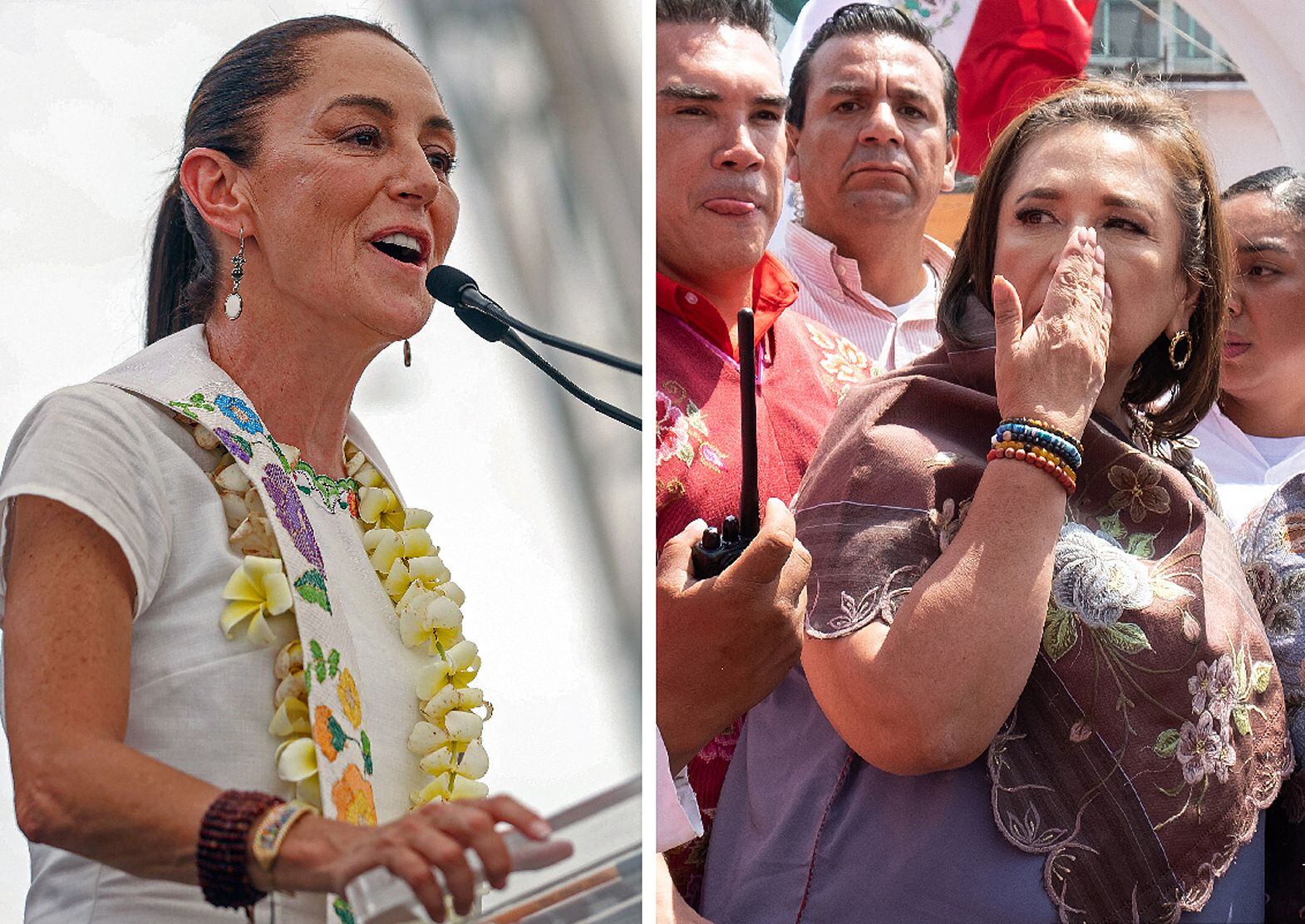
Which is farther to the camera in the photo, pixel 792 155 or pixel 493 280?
pixel 792 155

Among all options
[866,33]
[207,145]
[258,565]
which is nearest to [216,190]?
[207,145]

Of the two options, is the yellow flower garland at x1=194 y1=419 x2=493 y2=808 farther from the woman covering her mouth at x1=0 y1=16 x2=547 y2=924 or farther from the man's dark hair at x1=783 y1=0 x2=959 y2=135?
the man's dark hair at x1=783 y1=0 x2=959 y2=135

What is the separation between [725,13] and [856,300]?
0.48 metres

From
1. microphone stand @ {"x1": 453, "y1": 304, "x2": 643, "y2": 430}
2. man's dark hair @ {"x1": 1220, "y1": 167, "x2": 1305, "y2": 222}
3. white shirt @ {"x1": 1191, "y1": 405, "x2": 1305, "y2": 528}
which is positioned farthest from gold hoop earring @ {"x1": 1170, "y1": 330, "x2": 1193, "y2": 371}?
microphone stand @ {"x1": 453, "y1": 304, "x2": 643, "y2": 430}

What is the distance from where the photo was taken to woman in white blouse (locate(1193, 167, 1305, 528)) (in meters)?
2.72

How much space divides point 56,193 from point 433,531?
2.03 ft

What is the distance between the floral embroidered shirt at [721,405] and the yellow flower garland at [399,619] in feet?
1.18

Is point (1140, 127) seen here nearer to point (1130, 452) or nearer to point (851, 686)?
point (1130, 452)

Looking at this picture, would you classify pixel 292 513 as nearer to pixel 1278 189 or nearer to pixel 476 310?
pixel 476 310

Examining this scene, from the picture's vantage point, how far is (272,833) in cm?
188

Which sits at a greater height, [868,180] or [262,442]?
[868,180]

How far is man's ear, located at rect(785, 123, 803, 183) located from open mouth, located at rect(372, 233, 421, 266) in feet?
2.32

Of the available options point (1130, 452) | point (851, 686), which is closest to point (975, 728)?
point (851, 686)

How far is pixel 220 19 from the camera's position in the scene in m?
2.13
